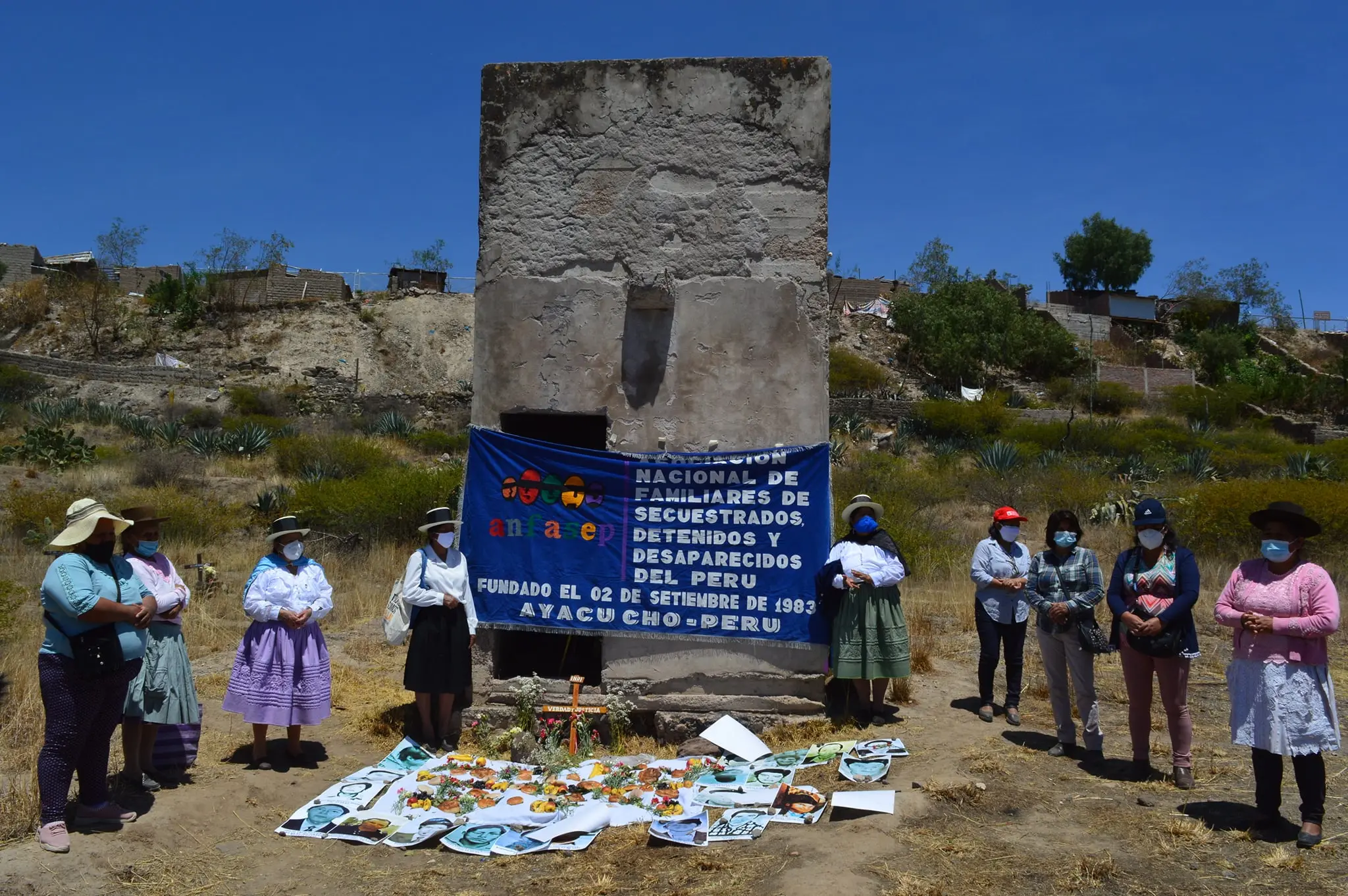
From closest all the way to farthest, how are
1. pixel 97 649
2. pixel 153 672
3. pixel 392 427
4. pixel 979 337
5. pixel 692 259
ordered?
pixel 97 649
pixel 153 672
pixel 692 259
pixel 392 427
pixel 979 337

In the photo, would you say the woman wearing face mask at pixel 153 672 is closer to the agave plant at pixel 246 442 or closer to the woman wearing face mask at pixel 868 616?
the woman wearing face mask at pixel 868 616

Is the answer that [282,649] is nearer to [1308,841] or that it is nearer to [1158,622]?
[1158,622]

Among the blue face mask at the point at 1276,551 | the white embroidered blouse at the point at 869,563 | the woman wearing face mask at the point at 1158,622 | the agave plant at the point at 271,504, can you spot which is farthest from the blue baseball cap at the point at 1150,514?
the agave plant at the point at 271,504

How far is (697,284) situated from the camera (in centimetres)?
702

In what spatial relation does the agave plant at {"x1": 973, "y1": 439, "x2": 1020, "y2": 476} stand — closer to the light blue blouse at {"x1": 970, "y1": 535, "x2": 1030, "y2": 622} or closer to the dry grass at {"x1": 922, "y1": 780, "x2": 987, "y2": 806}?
the light blue blouse at {"x1": 970, "y1": 535, "x2": 1030, "y2": 622}

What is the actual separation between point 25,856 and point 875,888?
3.92 m

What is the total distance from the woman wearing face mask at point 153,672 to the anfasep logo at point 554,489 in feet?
7.14

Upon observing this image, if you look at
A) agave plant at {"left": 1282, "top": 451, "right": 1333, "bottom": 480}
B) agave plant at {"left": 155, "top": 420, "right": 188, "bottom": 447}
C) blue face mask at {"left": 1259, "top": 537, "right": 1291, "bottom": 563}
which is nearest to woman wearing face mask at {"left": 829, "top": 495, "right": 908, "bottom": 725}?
blue face mask at {"left": 1259, "top": 537, "right": 1291, "bottom": 563}

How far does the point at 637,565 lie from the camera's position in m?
6.97

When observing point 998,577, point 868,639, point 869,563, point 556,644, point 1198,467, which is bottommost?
point 556,644

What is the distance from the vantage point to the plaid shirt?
6156mm

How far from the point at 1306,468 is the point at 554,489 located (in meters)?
18.6

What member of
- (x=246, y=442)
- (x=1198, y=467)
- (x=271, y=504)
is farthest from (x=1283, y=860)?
(x=246, y=442)

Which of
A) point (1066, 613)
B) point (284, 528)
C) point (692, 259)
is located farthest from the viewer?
point (692, 259)
